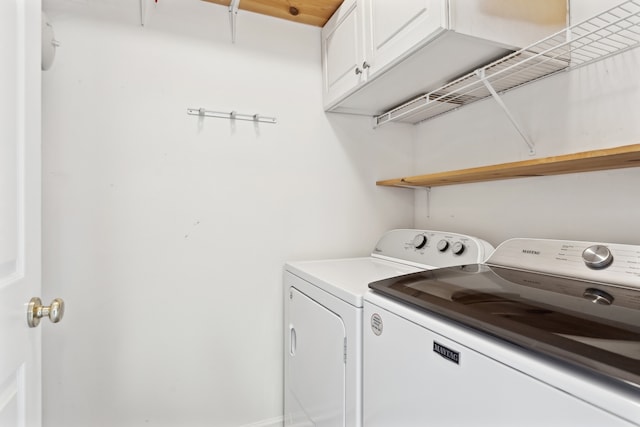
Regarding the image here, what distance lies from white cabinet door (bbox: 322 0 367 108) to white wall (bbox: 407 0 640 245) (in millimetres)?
643

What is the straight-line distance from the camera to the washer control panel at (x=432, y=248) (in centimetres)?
142

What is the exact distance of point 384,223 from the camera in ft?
6.77

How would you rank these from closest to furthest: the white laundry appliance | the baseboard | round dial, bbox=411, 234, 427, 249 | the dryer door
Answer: the white laundry appliance, the dryer door, round dial, bbox=411, 234, 427, 249, the baseboard

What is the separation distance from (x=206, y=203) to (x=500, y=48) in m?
1.45

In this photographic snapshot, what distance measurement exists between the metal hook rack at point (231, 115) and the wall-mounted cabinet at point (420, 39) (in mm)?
396

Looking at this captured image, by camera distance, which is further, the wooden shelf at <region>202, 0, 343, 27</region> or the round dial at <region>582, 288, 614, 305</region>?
the wooden shelf at <region>202, 0, 343, 27</region>

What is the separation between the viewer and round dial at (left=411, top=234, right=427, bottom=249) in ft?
5.35

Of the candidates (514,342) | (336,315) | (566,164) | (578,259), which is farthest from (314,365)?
(566,164)

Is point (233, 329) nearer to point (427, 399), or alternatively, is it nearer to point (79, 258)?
point (79, 258)

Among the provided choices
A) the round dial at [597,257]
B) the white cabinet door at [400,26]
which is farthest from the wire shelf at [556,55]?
the round dial at [597,257]
